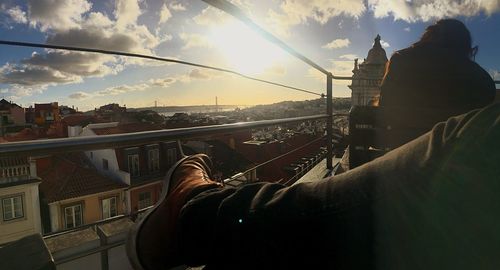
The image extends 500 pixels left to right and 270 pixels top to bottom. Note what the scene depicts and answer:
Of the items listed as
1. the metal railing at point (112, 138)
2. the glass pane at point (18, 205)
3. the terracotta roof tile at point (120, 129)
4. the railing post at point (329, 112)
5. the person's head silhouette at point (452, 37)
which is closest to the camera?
the metal railing at point (112, 138)

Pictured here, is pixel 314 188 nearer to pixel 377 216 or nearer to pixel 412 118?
pixel 377 216

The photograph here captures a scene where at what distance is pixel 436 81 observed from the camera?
156cm

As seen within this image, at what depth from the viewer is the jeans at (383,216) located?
0.49 meters

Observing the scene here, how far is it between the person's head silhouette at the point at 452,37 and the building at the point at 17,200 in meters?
1.67

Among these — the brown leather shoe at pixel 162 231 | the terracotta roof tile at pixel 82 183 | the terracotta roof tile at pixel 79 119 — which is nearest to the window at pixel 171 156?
the brown leather shoe at pixel 162 231

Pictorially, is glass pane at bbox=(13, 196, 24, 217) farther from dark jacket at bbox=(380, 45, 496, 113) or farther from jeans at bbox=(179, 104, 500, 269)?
dark jacket at bbox=(380, 45, 496, 113)

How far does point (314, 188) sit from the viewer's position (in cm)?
63

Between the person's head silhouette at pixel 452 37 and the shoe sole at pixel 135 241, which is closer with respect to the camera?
the shoe sole at pixel 135 241

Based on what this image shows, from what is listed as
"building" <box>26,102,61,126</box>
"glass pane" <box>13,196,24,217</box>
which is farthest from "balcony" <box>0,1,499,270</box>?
"building" <box>26,102,61,126</box>

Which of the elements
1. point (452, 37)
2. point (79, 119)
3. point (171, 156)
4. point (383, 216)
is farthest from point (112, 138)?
point (452, 37)

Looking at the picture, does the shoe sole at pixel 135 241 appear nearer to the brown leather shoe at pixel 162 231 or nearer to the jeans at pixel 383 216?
the brown leather shoe at pixel 162 231

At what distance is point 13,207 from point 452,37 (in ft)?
6.47

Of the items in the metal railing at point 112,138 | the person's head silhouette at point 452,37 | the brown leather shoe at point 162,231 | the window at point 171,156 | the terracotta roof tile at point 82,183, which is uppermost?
the person's head silhouette at point 452,37

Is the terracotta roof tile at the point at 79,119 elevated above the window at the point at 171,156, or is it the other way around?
the terracotta roof tile at the point at 79,119
